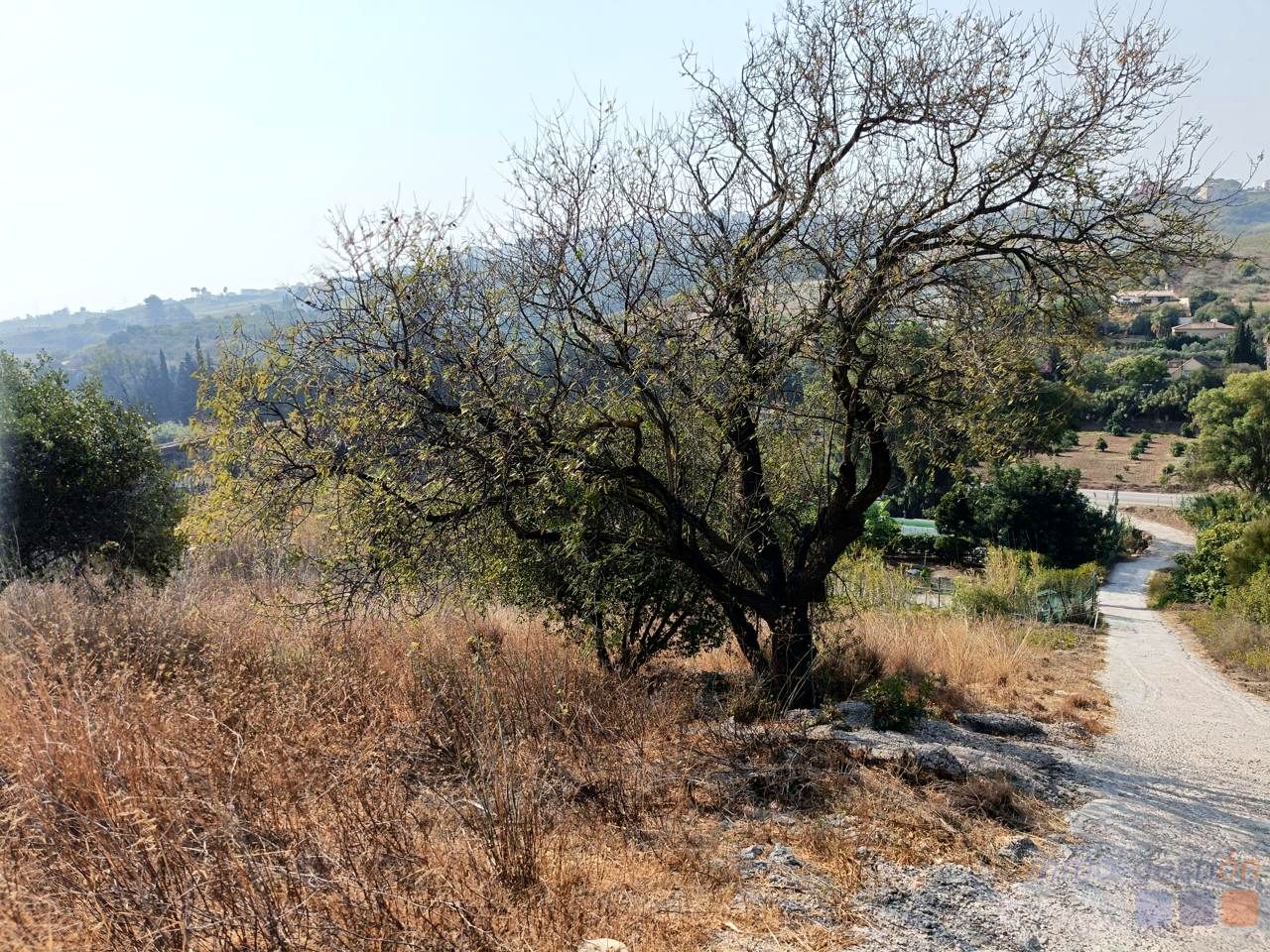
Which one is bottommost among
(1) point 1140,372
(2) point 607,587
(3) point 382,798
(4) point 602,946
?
(4) point 602,946

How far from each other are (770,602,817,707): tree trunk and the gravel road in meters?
2.23

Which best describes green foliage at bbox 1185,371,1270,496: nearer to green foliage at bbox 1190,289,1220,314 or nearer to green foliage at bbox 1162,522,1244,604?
green foliage at bbox 1162,522,1244,604

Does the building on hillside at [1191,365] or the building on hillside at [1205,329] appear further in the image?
the building on hillside at [1205,329]

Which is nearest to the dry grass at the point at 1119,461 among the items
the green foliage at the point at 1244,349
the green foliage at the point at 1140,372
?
the green foliage at the point at 1140,372

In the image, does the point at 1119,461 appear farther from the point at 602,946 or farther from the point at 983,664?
the point at 602,946

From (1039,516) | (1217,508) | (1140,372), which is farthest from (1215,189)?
(1140,372)

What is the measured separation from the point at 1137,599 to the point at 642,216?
941 inches

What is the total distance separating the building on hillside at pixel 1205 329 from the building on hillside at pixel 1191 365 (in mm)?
13632

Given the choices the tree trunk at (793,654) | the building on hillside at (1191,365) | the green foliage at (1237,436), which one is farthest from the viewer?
the building on hillside at (1191,365)

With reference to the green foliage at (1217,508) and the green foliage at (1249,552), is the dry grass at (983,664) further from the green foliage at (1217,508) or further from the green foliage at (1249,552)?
the green foliage at (1217,508)

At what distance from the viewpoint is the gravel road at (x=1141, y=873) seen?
13.8ft

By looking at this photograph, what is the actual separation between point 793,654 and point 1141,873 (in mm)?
3375

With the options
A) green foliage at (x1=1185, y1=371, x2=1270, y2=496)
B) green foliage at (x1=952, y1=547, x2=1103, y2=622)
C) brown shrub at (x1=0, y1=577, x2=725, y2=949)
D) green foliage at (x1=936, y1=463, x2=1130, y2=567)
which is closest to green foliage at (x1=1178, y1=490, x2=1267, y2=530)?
green foliage at (x1=1185, y1=371, x2=1270, y2=496)

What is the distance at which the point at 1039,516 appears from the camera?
30109 mm
